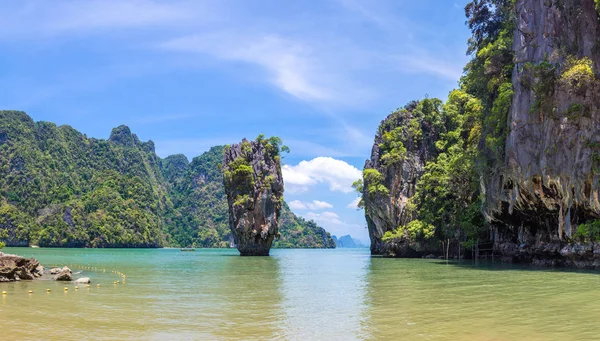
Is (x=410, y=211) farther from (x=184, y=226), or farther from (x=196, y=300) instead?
(x=184, y=226)

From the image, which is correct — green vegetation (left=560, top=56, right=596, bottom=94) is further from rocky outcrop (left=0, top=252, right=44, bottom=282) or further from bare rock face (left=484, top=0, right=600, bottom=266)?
rocky outcrop (left=0, top=252, right=44, bottom=282)

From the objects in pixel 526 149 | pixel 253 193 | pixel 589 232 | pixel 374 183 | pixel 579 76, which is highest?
pixel 579 76

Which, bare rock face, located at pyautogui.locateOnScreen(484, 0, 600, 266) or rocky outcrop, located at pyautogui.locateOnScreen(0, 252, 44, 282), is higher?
bare rock face, located at pyautogui.locateOnScreen(484, 0, 600, 266)

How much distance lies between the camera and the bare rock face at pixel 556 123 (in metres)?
26.4

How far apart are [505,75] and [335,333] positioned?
28637mm

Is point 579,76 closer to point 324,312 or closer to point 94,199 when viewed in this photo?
point 324,312

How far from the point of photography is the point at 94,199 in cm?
11962

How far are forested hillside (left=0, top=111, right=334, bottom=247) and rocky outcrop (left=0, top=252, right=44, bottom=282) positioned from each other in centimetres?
9274

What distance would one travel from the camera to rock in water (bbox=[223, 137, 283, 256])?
198ft

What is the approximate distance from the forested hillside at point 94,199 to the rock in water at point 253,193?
6363 centimetres

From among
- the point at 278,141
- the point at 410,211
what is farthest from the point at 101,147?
the point at 410,211

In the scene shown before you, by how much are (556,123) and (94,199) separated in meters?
113

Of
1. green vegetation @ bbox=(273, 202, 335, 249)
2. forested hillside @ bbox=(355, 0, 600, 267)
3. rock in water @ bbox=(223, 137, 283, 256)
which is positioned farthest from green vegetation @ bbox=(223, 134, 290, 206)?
green vegetation @ bbox=(273, 202, 335, 249)

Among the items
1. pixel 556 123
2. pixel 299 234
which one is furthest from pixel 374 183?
pixel 299 234
